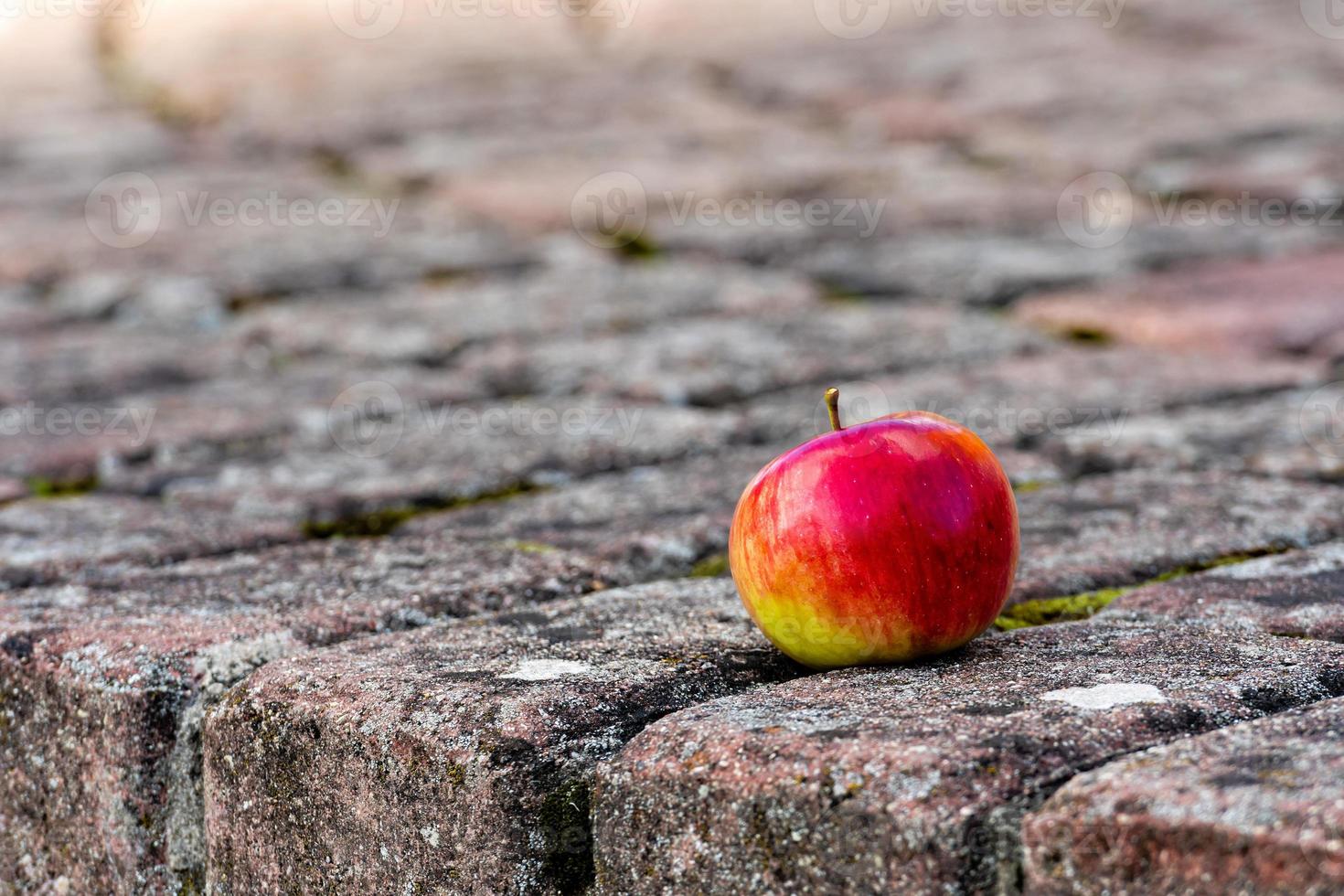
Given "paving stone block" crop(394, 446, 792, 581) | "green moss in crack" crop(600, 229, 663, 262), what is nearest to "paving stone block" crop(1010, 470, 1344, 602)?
"paving stone block" crop(394, 446, 792, 581)

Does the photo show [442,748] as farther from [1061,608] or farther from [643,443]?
[643,443]

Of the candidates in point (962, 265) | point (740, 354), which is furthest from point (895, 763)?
point (962, 265)

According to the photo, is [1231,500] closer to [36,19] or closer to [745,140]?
[745,140]

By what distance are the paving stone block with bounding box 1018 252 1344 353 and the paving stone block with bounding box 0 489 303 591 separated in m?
1.63

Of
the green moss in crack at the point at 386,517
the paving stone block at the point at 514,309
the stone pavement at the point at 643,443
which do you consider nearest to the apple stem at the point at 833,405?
the stone pavement at the point at 643,443

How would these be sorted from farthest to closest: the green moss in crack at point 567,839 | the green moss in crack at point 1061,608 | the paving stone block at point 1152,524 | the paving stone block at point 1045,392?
the paving stone block at point 1045,392 → the paving stone block at point 1152,524 → the green moss in crack at point 1061,608 → the green moss in crack at point 567,839

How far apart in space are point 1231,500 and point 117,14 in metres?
5.36

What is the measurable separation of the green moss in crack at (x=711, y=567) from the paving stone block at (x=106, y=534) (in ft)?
1.61

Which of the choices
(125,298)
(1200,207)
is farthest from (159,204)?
(1200,207)

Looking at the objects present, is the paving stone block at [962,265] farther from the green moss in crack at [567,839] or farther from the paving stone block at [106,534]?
the green moss in crack at [567,839]

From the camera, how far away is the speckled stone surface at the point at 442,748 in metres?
1.00

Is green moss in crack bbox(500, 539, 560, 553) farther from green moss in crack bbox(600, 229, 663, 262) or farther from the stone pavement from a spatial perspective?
green moss in crack bbox(600, 229, 663, 262)

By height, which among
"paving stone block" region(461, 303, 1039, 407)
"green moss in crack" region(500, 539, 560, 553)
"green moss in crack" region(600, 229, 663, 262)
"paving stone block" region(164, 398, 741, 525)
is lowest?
"green moss in crack" region(500, 539, 560, 553)

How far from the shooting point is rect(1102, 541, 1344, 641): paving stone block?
1204 millimetres
